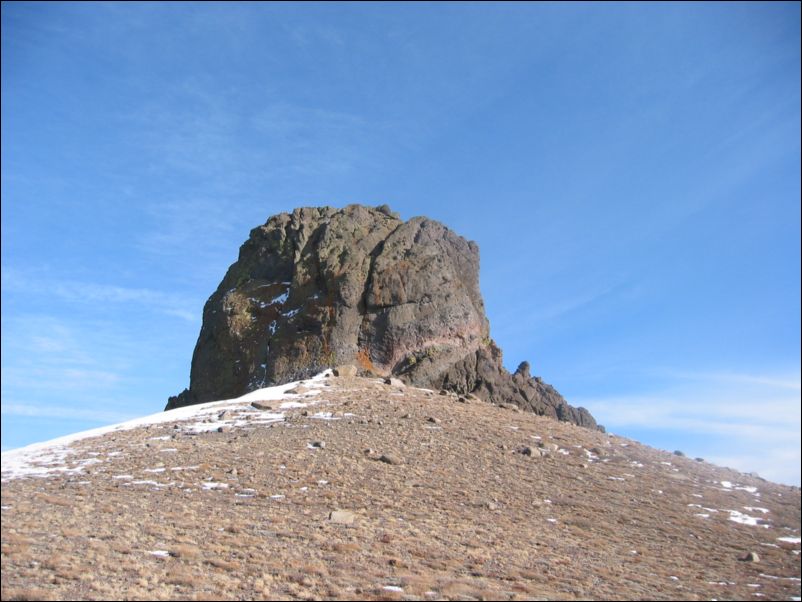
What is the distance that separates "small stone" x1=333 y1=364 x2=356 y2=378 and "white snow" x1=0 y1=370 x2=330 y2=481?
0.54m

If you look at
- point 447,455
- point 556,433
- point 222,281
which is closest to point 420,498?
point 447,455

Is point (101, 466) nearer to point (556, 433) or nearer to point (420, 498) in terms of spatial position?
Answer: point (420, 498)

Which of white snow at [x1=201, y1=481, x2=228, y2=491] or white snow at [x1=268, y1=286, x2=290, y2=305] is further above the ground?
white snow at [x1=268, y1=286, x2=290, y2=305]

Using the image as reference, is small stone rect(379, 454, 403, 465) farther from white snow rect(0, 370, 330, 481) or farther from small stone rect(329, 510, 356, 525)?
white snow rect(0, 370, 330, 481)

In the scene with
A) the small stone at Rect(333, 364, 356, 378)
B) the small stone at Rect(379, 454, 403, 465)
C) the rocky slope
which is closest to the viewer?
the rocky slope

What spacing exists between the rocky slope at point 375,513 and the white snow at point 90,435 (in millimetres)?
122

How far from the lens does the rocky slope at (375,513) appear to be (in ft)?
33.1

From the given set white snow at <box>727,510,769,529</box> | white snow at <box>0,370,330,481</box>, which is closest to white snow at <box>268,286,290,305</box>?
white snow at <box>0,370,330,481</box>

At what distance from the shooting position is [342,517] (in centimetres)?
1394

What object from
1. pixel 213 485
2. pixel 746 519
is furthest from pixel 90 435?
pixel 746 519

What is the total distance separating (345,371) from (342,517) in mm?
15563

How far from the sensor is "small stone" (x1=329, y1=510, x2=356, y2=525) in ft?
45.2

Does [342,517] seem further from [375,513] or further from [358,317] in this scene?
[358,317]

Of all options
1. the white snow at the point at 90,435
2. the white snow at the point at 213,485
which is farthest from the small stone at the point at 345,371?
the white snow at the point at 213,485
